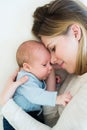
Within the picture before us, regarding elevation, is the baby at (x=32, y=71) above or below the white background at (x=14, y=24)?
below

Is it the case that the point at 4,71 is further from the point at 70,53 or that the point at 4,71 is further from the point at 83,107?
the point at 83,107

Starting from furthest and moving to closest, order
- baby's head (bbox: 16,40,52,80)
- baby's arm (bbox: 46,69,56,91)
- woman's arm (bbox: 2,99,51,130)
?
1. baby's arm (bbox: 46,69,56,91)
2. baby's head (bbox: 16,40,52,80)
3. woman's arm (bbox: 2,99,51,130)

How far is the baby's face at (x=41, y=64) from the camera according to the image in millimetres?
1270

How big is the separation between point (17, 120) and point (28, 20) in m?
0.47

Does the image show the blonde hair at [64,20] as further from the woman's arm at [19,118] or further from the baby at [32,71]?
the woman's arm at [19,118]

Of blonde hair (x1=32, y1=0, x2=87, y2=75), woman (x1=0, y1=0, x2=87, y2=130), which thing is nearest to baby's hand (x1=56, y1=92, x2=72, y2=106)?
woman (x1=0, y1=0, x2=87, y2=130)

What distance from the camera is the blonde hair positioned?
1207mm

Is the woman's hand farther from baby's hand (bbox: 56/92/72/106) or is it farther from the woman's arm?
baby's hand (bbox: 56/92/72/106)

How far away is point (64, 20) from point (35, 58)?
21cm

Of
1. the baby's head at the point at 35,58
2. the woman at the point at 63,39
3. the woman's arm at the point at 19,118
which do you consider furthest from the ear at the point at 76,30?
the woman's arm at the point at 19,118

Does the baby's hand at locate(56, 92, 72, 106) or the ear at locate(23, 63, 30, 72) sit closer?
the baby's hand at locate(56, 92, 72, 106)

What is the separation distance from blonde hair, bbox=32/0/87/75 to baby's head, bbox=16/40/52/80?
0.07m

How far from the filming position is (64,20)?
1216 millimetres

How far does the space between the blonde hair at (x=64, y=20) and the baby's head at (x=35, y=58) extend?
0.22 feet
